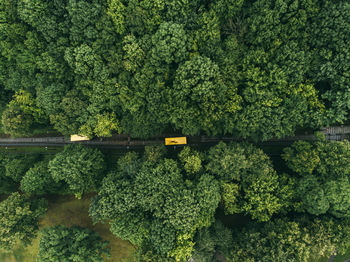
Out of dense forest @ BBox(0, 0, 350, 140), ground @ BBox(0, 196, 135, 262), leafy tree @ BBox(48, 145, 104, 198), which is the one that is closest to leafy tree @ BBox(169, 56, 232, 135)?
dense forest @ BBox(0, 0, 350, 140)

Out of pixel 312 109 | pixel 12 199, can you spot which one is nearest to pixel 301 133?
pixel 312 109

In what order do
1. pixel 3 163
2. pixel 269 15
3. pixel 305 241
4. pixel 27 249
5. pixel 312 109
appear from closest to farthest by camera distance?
pixel 269 15
pixel 305 241
pixel 312 109
pixel 3 163
pixel 27 249

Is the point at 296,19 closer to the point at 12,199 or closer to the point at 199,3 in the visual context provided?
the point at 199,3

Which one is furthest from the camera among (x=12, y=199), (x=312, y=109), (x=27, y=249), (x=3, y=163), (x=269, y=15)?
(x=27, y=249)

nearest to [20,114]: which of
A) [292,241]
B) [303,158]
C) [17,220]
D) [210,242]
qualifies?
[17,220]

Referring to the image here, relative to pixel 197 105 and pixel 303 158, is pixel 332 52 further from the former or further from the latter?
pixel 197 105

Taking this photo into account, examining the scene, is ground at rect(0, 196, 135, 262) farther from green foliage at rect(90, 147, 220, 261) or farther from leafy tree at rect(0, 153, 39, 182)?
green foliage at rect(90, 147, 220, 261)

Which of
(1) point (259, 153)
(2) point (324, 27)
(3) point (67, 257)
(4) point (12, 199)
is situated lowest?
(3) point (67, 257)
